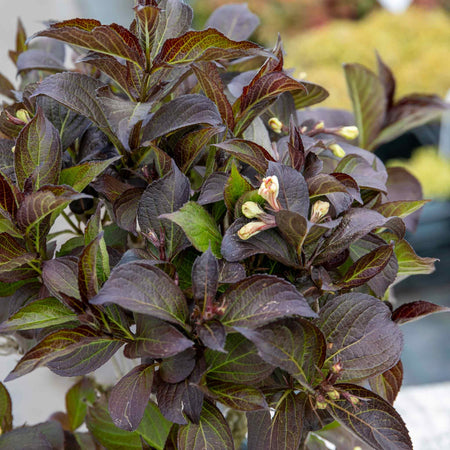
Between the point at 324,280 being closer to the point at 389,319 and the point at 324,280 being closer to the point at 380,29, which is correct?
the point at 389,319

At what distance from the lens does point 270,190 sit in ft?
1.22

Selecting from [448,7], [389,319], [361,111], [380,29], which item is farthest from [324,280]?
[448,7]

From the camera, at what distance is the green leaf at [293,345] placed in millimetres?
356

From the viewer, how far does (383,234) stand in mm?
475

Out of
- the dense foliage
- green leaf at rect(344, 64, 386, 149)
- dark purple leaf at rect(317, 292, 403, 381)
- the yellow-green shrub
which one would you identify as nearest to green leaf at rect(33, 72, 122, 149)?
the dense foliage

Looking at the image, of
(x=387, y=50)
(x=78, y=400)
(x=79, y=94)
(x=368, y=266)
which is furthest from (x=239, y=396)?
(x=387, y=50)

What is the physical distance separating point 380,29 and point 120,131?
2266mm

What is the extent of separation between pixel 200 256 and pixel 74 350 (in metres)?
0.11

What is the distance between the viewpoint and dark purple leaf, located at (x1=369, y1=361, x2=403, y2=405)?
1.55 feet

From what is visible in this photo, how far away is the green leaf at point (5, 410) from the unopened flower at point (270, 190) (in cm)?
31

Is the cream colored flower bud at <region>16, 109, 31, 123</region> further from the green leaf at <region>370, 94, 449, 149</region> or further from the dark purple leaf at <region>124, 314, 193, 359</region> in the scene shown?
the green leaf at <region>370, 94, 449, 149</region>

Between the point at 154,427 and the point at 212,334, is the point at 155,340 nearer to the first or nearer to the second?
the point at 212,334

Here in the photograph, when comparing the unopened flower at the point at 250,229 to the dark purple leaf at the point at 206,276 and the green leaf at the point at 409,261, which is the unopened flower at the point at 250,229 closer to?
the dark purple leaf at the point at 206,276

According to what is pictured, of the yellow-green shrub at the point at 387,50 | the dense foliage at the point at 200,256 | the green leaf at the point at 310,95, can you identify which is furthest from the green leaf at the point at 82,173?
the yellow-green shrub at the point at 387,50
